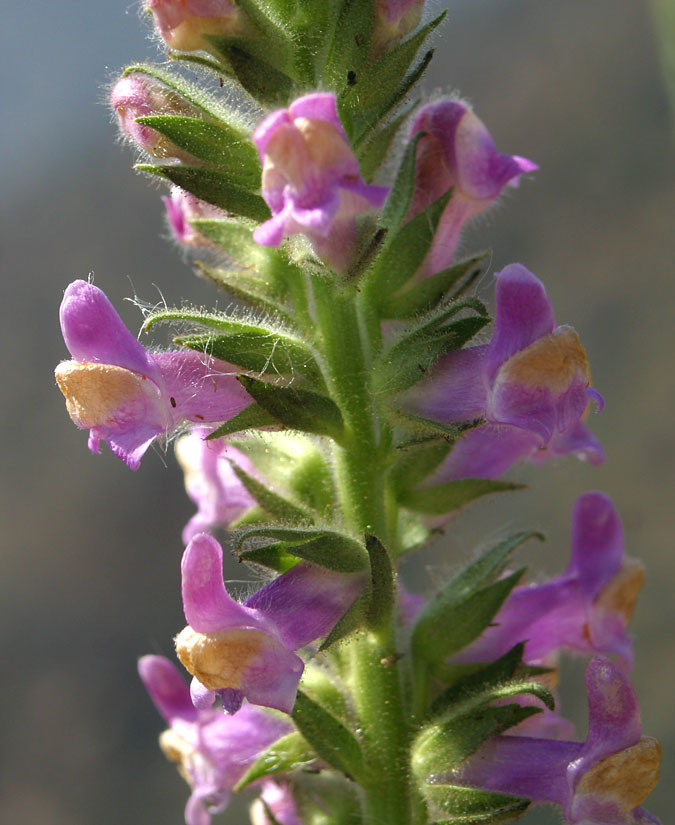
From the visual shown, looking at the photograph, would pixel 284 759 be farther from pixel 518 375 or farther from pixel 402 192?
pixel 402 192

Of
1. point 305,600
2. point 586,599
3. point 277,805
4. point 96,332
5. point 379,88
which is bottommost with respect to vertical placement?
point 277,805

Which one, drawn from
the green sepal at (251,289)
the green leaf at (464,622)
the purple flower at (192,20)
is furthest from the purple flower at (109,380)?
the green leaf at (464,622)

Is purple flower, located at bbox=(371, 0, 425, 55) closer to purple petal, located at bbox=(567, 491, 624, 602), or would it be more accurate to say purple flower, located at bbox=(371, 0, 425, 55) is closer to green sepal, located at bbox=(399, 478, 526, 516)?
green sepal, located at bbox=(399, 478, 526, 516)

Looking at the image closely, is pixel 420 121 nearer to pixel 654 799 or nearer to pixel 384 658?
pixel 384 658

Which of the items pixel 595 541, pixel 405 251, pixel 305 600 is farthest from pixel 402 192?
pixel 595 541

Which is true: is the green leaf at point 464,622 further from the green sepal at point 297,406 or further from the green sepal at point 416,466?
the green sepal at point 297,406

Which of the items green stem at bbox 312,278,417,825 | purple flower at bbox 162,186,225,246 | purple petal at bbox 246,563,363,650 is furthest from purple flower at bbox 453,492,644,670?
purple flower at bbox 162,186,225,246
